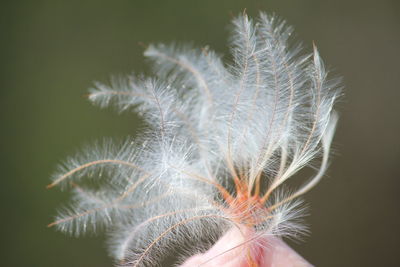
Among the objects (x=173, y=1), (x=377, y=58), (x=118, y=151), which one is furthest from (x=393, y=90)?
(x=118, y=151)

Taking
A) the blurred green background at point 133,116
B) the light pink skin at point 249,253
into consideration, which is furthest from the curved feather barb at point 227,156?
the blurred green background at point 133,116

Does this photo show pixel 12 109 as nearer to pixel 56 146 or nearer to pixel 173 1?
pixel 56 146

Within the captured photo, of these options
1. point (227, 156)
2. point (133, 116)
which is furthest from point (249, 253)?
point (133, 116)

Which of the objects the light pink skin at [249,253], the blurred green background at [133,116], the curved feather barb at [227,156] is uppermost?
the blurred green background at [133,116]

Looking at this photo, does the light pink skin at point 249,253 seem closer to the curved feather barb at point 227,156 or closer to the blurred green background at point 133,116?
the curved feather barb at point 227,156

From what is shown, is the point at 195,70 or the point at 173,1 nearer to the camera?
the point at 195,70

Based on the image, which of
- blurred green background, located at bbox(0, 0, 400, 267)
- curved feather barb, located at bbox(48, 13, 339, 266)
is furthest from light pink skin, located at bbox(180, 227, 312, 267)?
blurred green background, located at bbox(0, 0, 400, 267)

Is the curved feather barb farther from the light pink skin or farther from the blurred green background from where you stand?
the blurred green background
